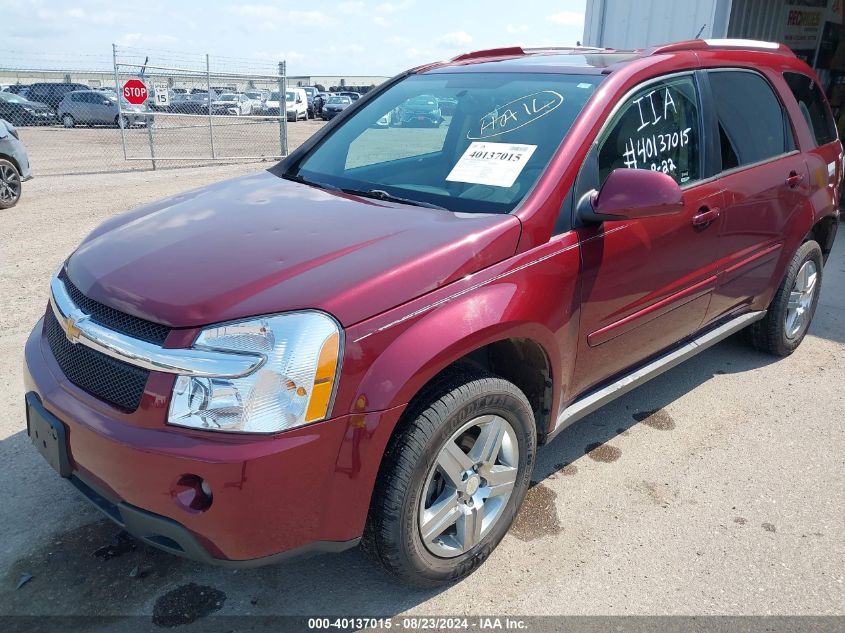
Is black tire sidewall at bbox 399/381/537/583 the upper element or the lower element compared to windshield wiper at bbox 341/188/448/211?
lower

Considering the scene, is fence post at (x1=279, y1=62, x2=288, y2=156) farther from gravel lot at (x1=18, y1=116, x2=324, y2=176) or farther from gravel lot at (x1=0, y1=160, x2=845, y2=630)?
gravel lot at (x1=0, y1=160, x2=845, y2=630)

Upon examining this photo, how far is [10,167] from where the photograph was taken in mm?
8398

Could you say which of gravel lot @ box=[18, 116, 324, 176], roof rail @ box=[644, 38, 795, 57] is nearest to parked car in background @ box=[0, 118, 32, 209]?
gravel lot @ box=[18, 116, 324, 176]

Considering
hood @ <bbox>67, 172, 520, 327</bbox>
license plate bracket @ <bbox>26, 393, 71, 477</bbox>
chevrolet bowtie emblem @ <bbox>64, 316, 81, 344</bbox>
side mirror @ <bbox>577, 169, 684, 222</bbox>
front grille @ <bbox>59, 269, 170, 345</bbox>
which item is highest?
side mirror @ <bbox>577, 169, 684, 222</bbox>

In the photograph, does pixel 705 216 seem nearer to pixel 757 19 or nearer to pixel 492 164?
pixel 492 164

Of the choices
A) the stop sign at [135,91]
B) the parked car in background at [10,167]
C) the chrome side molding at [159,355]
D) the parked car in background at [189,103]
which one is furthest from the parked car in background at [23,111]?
the chrome side molding at [159,355]

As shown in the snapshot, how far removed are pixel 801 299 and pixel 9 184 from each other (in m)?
8.57

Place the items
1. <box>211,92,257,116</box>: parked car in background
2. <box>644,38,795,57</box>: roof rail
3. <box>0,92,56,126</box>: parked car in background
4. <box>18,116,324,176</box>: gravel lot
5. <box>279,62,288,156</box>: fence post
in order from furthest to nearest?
<box>0,92,56,126</box>: parked car in background → <box>211,92,257,116</box>: parked car in background → <box>279,62,288,156</box>: fence post → <box>18,116,324,176</box>: gravel lot → <box>644,38,795,57</box>: roof rail

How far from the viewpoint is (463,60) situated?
12.3 ft

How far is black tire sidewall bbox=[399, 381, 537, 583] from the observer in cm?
221

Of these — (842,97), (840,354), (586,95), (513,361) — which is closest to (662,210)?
(586,95)

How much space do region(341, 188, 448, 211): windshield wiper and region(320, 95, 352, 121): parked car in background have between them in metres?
29.0

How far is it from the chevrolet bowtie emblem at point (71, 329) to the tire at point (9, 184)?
731cm

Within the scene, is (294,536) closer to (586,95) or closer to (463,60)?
(586,95)
